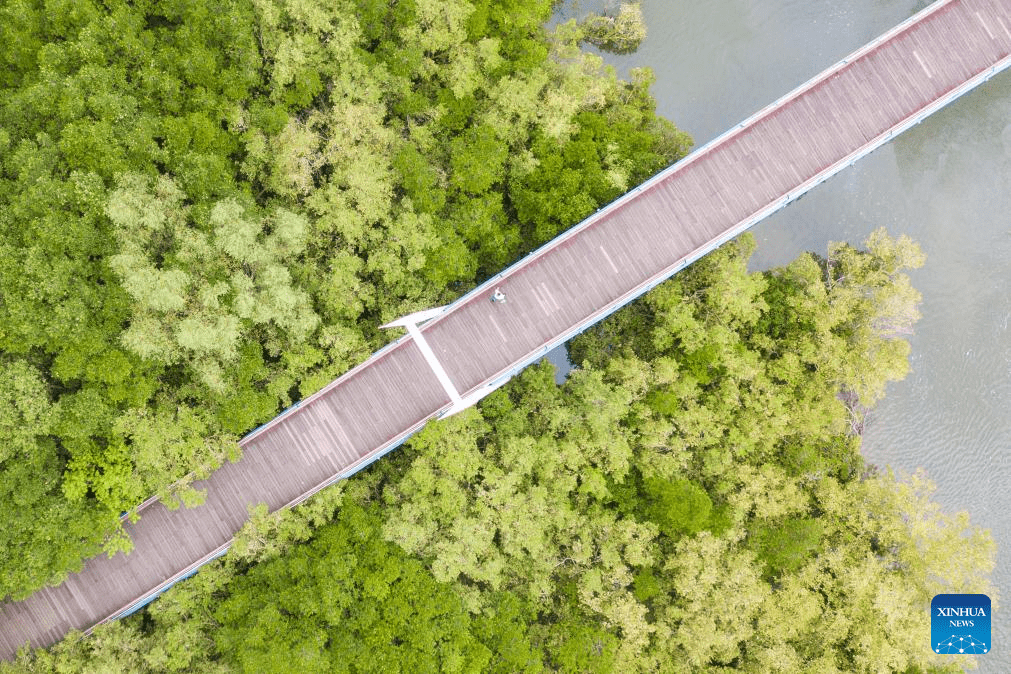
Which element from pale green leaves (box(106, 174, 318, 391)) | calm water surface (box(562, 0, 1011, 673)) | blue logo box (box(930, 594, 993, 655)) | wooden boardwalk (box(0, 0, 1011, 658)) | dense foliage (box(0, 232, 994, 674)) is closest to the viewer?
pale green leaves (box(106, 174, 318, 391))

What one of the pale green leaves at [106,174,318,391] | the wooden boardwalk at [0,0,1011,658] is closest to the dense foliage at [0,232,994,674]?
the wooden boardwalk at [0,0,1011,658]

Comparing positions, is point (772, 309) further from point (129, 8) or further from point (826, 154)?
point (129, 8)

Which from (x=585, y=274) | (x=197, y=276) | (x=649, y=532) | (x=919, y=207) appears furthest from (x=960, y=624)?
(x=197, y=276)

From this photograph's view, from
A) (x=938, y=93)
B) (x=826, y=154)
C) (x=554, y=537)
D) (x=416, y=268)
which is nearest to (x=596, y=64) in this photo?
(x=826, y=154)

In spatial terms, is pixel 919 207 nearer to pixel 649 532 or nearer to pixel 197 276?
pixel 649 532

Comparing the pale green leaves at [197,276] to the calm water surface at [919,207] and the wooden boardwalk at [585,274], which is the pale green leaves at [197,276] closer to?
the wooden boardwalk at [585,274]

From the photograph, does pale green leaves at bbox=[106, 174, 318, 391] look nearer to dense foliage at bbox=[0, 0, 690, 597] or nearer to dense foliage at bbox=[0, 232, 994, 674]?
dense foliage at bbox=[0, 0, 690, 597]
